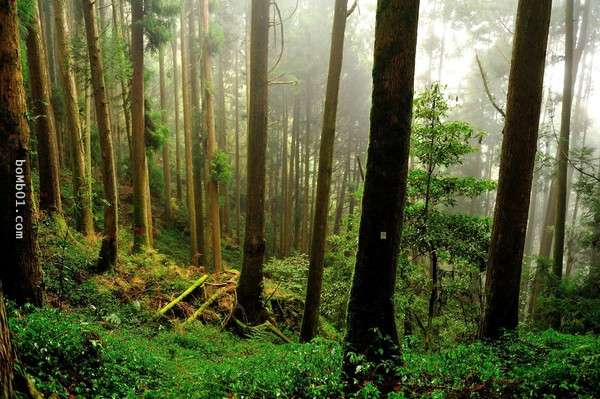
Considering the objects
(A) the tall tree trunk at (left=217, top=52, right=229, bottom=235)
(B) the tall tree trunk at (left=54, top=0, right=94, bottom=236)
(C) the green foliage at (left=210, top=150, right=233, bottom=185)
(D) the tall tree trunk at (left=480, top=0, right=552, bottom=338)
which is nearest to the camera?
(D) the tall tree trunk at (left=480, top=0, right=552, bottom=338)

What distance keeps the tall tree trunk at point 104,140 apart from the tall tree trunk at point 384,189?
244 inches

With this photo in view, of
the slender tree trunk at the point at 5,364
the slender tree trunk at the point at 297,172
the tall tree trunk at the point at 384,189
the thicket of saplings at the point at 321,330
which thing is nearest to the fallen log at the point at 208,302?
the thicket of saplings at the point at 321,330

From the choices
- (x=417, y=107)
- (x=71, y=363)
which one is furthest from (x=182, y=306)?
(x=417, y=107)

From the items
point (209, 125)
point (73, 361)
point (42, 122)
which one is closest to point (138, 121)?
point (42, 122)

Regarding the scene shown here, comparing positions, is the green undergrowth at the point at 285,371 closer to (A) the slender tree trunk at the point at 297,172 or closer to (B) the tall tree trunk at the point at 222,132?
(B) the tall tree trunk at the point at 222,132

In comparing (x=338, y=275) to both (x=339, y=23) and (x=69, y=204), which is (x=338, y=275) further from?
(x=69, y=204)

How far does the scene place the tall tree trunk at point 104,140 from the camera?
26.3 ft

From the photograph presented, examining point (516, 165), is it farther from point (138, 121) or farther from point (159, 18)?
point (159, 18)

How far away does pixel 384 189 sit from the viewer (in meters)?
4.03

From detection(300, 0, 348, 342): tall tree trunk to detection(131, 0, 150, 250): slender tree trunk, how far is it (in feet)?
20.2

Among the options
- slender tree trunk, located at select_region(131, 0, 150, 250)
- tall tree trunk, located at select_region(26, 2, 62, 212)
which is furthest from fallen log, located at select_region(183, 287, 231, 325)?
tall tree trunk, located at select_region(26, 2, 62, 212)

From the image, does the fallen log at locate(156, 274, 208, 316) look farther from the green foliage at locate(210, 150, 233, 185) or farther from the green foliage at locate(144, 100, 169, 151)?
the green foliage at locate(144, 100, 169, 151)

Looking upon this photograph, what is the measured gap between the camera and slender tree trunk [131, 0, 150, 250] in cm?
1046

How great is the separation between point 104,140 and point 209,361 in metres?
5.64
